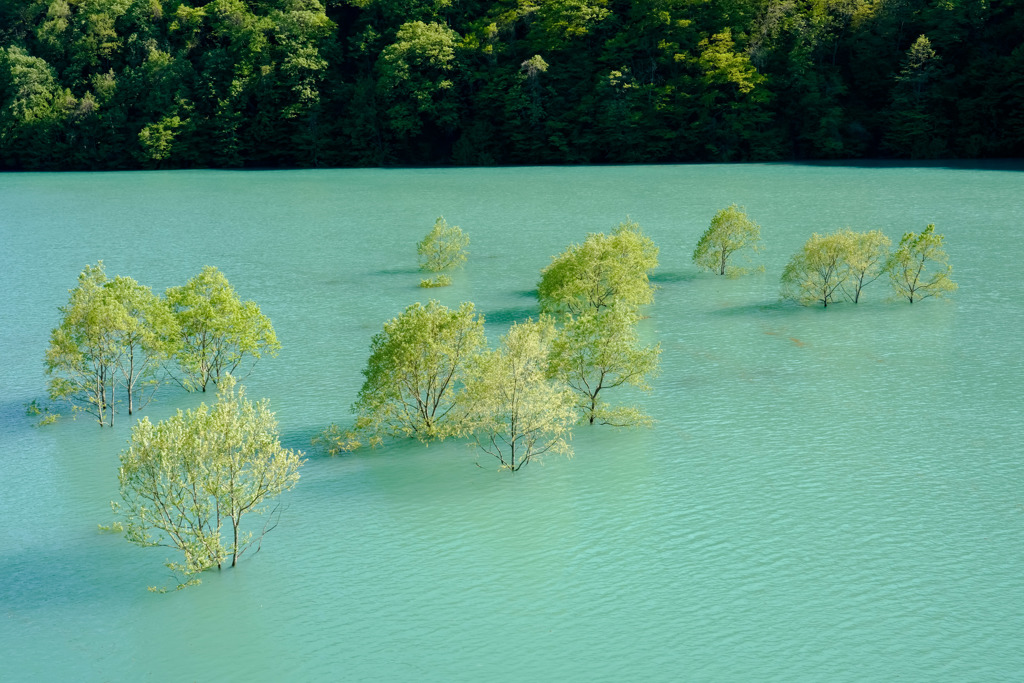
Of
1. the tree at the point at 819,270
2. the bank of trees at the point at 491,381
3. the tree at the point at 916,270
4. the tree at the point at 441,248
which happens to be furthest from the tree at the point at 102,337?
the tree at the point at 916,270

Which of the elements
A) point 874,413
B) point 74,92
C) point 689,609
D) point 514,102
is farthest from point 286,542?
→ point 74,92

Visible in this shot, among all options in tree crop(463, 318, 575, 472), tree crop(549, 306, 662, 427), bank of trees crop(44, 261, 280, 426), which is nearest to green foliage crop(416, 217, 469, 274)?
bank of trees crop(44, 261, 280, 426)

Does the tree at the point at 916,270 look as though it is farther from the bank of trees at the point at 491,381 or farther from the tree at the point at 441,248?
the tree at the point at 441,248

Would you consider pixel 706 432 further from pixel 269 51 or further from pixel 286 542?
pixel 269 51

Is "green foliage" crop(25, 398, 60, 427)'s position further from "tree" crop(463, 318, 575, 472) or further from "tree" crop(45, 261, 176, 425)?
"tree" crop(463, 318, 575, 472)

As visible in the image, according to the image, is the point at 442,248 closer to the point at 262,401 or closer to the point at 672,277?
the point at 672,277

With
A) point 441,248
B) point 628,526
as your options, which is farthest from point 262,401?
point 441,248
